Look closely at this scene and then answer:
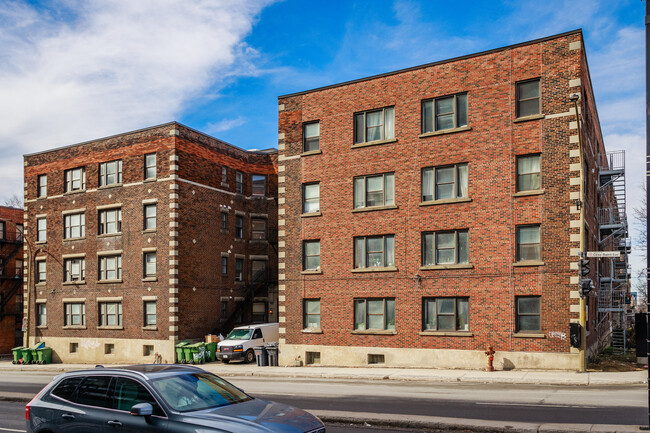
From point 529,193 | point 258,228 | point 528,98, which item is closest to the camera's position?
point 529,193

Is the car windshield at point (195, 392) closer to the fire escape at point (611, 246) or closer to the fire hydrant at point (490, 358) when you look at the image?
the fire hydrant at point (490, 358)

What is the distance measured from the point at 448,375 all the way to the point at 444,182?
8.91m

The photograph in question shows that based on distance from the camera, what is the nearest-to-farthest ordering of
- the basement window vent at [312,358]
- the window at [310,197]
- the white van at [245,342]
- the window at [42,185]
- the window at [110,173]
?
1. the basement window vent at [312,358]
2. the window at [310,197]
3. the white van at [245,342]
4. the window at [110,173]
5. the window at [42,185]

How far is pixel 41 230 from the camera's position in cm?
4353

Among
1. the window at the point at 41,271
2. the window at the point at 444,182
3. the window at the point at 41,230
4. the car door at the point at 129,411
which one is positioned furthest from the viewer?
the window at the point at 41,230

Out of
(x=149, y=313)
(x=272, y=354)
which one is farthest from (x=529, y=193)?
(x=149, y=313)

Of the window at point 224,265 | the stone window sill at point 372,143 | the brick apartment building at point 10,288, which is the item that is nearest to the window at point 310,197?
the stone window sill at point 372,143

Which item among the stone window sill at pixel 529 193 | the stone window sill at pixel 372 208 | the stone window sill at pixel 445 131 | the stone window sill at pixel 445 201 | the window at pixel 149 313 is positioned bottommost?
the window at pixel 149 313

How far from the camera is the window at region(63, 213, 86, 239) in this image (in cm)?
4119

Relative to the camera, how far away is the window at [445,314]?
1065 inches

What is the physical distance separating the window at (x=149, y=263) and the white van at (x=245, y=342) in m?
7.04

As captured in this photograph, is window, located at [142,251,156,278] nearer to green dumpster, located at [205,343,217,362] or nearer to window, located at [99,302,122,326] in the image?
window, located at [99,302,122,326]

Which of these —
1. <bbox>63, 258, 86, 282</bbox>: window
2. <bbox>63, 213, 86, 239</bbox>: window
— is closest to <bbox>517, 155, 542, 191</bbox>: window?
<bbox>63, 213, 86, 239</bbox>: window

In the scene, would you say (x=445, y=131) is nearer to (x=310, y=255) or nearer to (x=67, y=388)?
(x=310, y=255)
